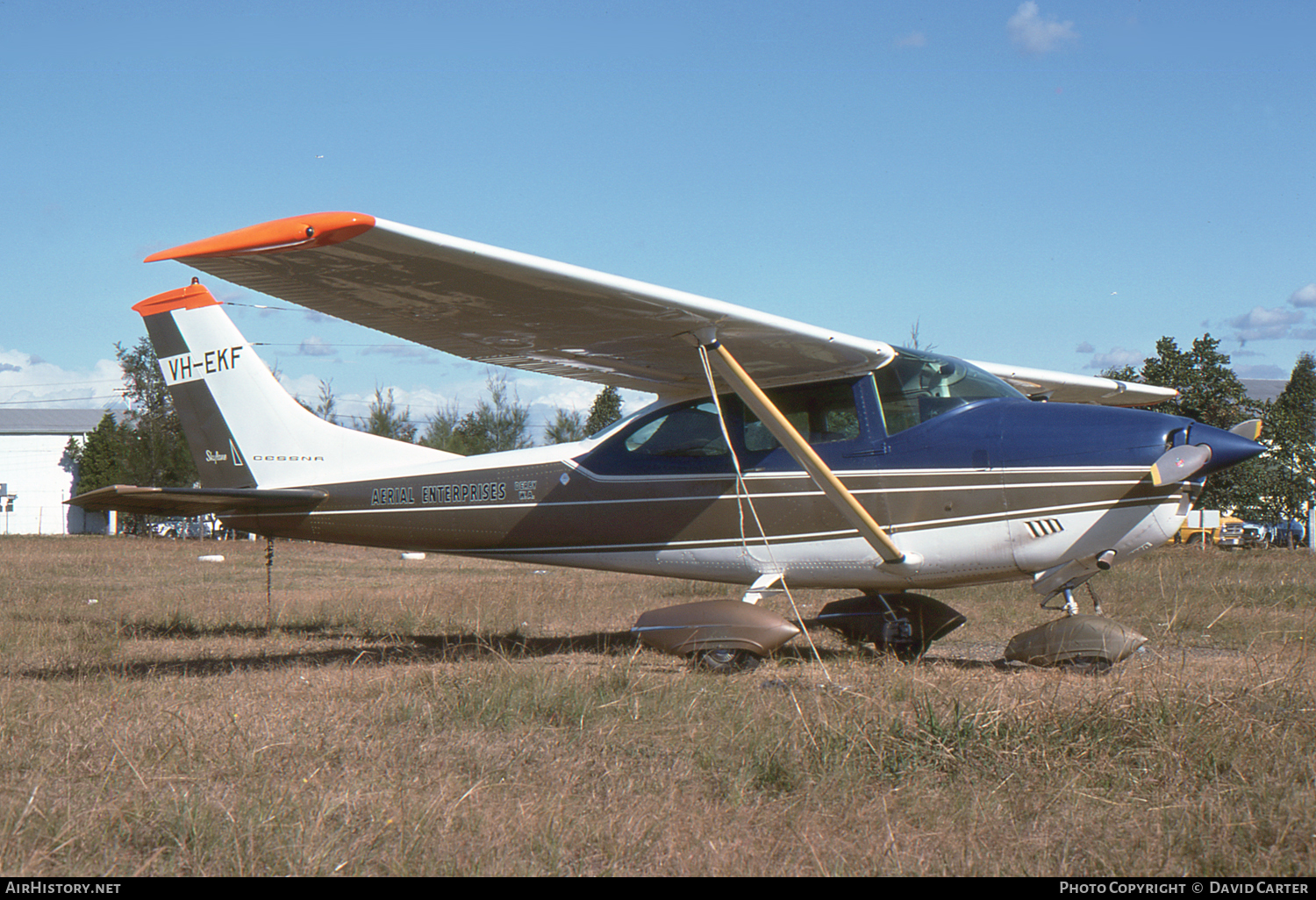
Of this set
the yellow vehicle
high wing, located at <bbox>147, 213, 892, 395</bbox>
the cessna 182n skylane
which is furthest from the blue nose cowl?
the yellow vehicle

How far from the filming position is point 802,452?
670 cm

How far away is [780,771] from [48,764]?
9.84 ft

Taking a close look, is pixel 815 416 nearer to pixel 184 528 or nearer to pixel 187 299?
pixel 187 299

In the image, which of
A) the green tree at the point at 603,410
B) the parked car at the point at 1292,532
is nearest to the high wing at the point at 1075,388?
the green tree at the point at 603,410

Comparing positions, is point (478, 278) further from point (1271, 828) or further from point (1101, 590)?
point (1101, 590)

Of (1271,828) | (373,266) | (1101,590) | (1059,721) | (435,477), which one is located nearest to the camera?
(1271,828)

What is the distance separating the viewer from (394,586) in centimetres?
1557

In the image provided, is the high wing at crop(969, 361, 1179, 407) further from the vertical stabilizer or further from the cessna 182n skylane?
the vertical stabilizer

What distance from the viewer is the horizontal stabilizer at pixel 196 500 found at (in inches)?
279

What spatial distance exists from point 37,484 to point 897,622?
72.5 m

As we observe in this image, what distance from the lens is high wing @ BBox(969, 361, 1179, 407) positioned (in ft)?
31.1

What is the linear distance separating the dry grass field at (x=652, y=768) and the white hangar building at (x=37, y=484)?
62781 mm

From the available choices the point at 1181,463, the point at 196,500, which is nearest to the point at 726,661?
the point at 1181,463
